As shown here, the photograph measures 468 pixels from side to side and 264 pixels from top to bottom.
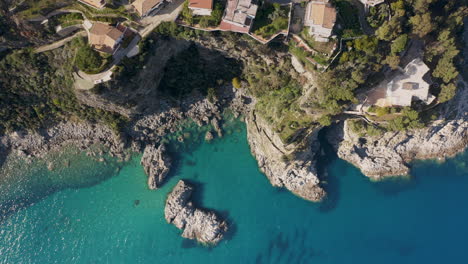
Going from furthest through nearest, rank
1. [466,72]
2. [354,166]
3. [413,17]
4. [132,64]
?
[354,166]
[466,72]
[132,64]
[413,17]

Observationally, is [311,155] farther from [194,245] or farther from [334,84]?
[194,245]

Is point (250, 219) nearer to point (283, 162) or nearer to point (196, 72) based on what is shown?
point (283, 162)

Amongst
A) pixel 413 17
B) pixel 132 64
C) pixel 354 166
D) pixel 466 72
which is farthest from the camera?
pixel 354 166

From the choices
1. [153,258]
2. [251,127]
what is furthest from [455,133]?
[153,258]

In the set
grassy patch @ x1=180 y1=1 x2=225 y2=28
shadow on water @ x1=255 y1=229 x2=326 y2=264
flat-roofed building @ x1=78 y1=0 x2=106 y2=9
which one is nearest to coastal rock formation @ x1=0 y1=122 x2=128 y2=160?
flat-roofed building @ x1=78 y1=0 x2=106 y2=9

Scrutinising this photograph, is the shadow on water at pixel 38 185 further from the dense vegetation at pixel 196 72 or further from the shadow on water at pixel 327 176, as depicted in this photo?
the shadow on water at pixel 327 176

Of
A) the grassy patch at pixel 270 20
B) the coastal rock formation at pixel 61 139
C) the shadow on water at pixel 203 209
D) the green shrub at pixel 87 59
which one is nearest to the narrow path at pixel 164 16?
the green shrub at pixel 87 59

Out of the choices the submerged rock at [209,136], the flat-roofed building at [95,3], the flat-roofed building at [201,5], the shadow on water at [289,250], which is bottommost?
the shadow on water at [289,250]

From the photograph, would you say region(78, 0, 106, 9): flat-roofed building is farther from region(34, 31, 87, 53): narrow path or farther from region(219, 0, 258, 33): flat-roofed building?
region(219, 0, 258, 33): flat-roofed building
